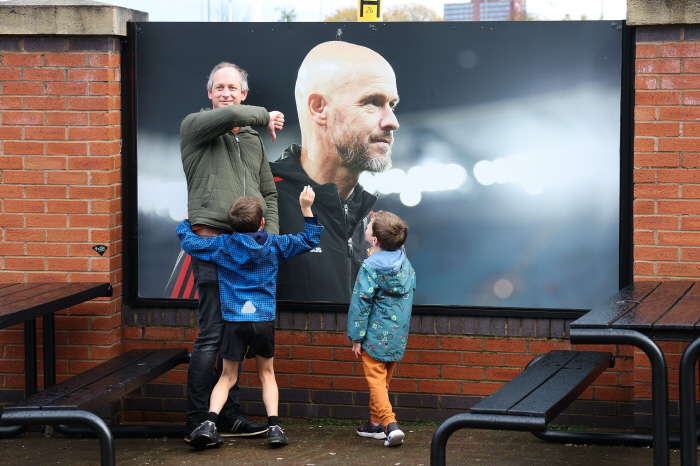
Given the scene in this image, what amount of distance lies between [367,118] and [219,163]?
3.26 ft

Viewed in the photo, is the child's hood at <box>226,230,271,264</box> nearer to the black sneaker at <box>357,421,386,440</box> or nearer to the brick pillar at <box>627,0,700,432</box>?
the black sneaker at <box>357,421,386,440</box>

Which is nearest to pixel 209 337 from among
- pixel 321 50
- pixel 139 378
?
pixel 139 378

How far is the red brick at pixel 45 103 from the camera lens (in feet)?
17.1

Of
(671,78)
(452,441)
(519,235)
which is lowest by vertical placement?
(452,441)

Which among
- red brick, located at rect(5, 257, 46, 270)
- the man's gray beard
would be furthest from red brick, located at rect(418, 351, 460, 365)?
red brick, located at rect(5, 257, 46, 270)

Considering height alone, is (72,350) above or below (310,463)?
above

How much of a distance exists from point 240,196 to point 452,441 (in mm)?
1848

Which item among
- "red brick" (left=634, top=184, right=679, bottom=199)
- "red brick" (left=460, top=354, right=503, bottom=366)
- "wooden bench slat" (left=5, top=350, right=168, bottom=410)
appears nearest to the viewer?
"wooden bench slat" (left=5, top=350, right=168, bottom=410)

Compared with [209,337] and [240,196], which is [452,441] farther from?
[240,196]

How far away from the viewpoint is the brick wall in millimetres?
5188

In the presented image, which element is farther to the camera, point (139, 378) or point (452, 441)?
point (452, 441)

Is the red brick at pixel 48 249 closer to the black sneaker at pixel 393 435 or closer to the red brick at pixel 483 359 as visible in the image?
the black sneaker at pixel 393 435

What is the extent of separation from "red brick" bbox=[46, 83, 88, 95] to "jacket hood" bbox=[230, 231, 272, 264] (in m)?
1.45

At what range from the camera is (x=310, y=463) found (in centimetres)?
445
